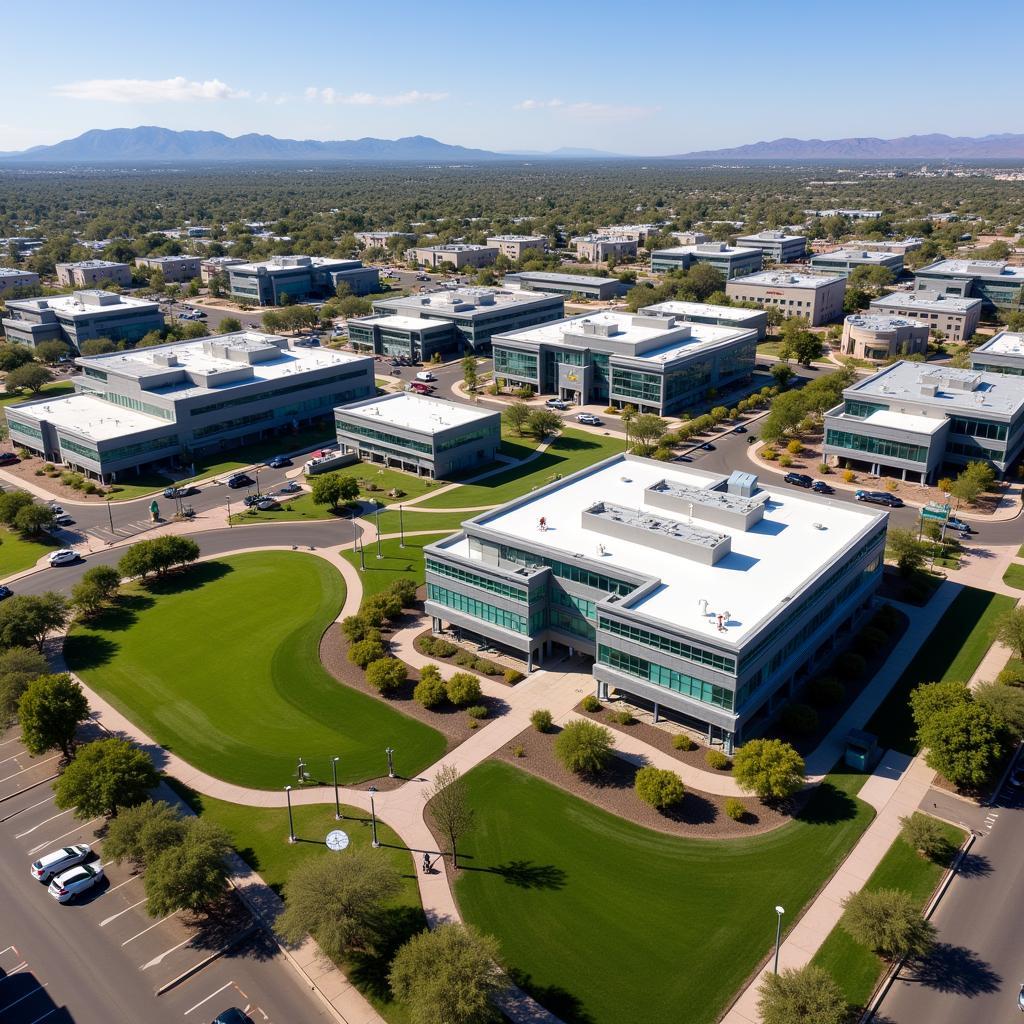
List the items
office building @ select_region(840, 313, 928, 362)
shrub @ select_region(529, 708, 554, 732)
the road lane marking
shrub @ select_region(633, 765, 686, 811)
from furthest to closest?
office building @ select_region(840, 313, 928, 362)
shrub @ select_region(529, 708, 554, 732)
shrub @ select_region(633, 765, 686, 811)
the road lane marking

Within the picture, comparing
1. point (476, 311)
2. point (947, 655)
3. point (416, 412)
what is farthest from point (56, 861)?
point (476, 311)

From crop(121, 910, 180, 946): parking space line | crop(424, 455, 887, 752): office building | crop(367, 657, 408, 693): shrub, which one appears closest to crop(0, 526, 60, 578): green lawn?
crop(367, 657, 408, 693): shrub

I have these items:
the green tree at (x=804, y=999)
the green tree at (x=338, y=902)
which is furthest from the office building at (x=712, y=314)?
the green tree at (x=804, y=999)

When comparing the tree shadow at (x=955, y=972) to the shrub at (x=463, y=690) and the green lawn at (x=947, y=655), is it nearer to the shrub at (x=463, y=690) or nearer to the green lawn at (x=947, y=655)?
the green lawn at (x=947, y=655)

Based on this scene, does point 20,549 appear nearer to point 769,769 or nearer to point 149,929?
point 149,929

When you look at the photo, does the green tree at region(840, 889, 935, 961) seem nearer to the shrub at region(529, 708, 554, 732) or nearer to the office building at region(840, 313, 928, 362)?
the shrub at region(529, 708, 554, 732)
